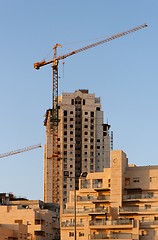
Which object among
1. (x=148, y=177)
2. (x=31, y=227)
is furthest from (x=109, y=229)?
(x=31, y=227)

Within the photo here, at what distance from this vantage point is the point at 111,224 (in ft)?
380

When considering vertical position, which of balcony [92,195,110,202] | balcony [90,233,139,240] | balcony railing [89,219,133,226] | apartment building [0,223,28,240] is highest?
balcony [92,195,110,202]

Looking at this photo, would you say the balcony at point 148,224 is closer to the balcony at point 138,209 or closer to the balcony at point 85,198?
the balcony at point 138,209

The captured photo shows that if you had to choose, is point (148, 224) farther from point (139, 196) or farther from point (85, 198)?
point (85, 198)

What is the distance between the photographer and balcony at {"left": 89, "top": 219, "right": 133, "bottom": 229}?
114312mm

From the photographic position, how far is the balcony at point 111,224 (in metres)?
114

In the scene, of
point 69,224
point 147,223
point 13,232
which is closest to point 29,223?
point 13,232

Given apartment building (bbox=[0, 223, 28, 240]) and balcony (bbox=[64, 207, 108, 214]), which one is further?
apartment building (bbox=[0, 223, 28, 240])

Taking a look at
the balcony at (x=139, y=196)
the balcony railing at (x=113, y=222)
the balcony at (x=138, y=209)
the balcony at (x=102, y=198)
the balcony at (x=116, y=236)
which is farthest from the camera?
the balcony at (x=102, y=198)

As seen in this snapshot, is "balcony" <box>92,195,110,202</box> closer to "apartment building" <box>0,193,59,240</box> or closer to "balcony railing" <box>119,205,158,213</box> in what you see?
"balcony railing" <box>119,205,158,213</box>

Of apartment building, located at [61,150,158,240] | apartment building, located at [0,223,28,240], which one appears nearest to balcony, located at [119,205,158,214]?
apartment building, located at [61,150,158,240]

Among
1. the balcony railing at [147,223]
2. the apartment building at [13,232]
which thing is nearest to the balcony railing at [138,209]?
the balcony railing at [147,223]

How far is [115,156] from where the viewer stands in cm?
11919

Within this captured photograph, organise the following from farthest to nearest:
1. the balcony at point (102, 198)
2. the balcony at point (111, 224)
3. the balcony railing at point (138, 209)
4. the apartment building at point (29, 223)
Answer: the apartment building at point (29, 223) < the balcony at point (102, 198) < the balcony railing at point (138, 209) < the balcony at point (111, 224)
